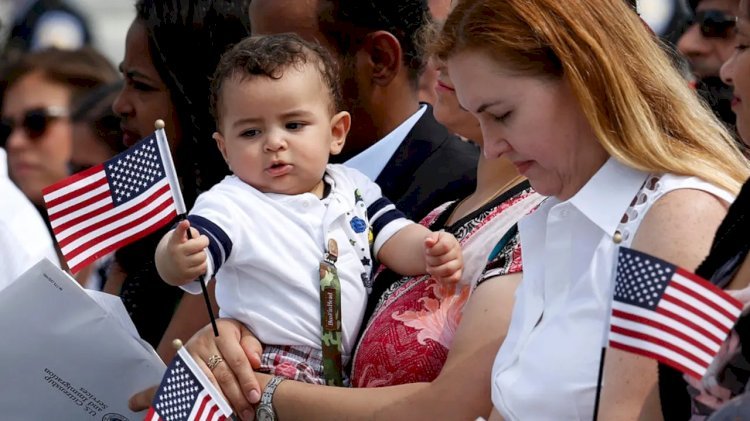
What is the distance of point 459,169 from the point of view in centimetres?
423

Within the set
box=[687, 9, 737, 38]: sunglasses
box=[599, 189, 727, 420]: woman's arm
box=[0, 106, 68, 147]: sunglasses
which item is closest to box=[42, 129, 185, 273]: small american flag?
box=[599, 189, 727, 420]: woman's arm

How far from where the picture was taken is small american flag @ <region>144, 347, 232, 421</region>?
3297 millimetres

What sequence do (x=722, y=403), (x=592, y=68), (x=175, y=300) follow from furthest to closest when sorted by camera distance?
(x=175, y=300) → (x=592, y=68) → (x=722, y=403)

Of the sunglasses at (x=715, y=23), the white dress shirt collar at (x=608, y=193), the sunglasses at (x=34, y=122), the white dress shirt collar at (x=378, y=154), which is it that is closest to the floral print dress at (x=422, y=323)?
the white dress shirt collar at (x=608, y=193)

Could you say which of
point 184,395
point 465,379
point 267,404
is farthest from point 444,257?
point 184,395

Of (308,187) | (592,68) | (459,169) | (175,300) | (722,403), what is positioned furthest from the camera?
(175,300)

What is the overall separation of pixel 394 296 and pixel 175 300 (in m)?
1.33

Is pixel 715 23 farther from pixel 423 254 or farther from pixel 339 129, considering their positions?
pixel 423 254

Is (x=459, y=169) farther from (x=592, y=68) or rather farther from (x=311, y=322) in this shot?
(x=592, y=68)

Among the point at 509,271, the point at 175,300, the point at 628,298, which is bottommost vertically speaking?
the point at 175,300

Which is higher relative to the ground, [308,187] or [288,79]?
[288,79]

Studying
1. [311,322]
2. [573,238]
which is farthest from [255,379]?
[573,238]

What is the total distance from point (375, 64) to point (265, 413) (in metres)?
1.35

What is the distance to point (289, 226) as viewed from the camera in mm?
3775
